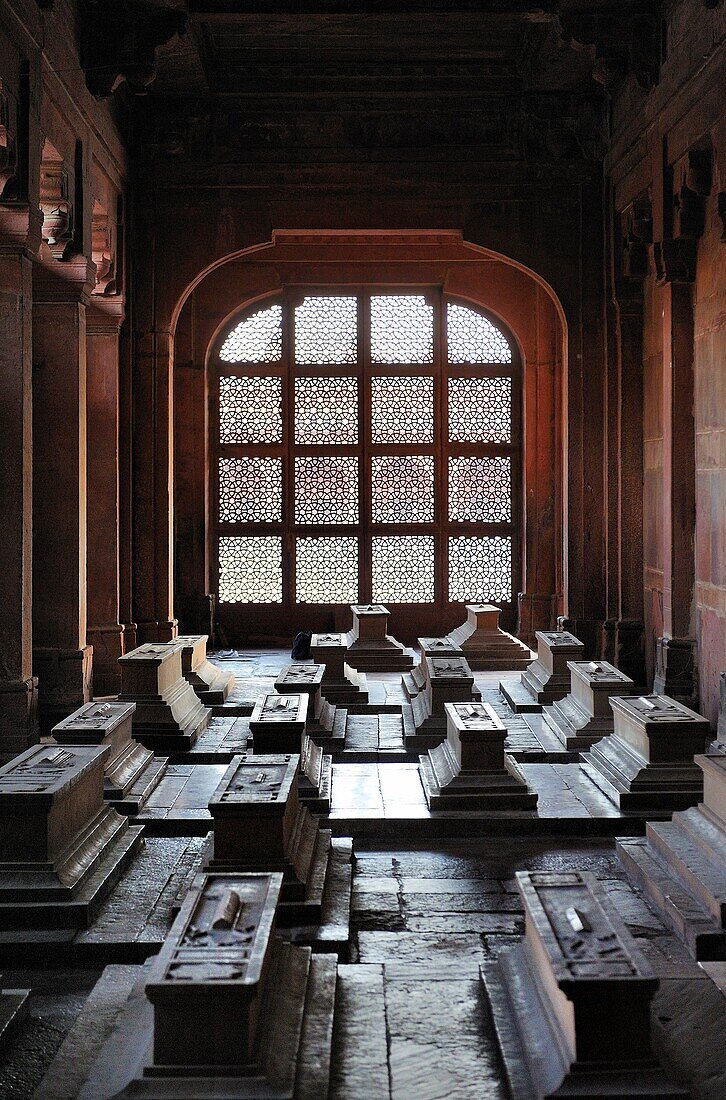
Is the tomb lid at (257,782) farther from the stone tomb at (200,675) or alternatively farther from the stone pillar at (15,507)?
the stone tomb at (200,675)

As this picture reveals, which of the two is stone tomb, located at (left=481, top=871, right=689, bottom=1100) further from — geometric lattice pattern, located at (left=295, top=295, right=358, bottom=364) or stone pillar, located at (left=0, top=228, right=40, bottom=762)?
geometric lattice pattern, located at (left=295, top=295, right=358, bottom=364)

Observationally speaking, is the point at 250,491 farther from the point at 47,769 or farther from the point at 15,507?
the point at 47,769

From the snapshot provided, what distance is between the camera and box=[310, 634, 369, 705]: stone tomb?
26.1 feet

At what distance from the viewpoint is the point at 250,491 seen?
11445mm

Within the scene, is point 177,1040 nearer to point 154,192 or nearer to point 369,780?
point 369,780

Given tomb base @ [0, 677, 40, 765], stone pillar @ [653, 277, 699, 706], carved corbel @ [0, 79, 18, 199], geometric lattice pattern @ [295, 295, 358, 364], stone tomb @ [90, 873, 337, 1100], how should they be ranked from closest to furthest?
stone tomb @ [90, 873, 337, 1100], carved corbel @ [0, 79, 18, 199], tomb base @ [0, 677, 40, 765], stone pillar @ [653, 277, 699, 706], geometric lattice pattern @ [295, 295, 358, 364]

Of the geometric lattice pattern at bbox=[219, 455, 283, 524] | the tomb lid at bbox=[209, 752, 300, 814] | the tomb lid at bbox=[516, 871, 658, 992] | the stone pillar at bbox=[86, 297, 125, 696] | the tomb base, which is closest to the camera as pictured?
the tomb lid at bbox=[516, 871, 658, 992]

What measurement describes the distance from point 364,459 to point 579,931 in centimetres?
868

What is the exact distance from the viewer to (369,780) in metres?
6.09

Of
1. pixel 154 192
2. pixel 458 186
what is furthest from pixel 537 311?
pixel 154 192

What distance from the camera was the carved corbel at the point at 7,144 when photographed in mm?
5945

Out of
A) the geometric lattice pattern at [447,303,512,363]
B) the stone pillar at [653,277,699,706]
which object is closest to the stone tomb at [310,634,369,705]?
the stone pillar at [653,277,699,706]

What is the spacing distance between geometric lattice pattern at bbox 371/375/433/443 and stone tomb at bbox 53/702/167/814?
18.9ft

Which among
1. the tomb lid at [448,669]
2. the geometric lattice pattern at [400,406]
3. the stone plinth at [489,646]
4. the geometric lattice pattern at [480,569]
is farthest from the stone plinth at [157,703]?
the geometric lattice pattern at [400,406]
